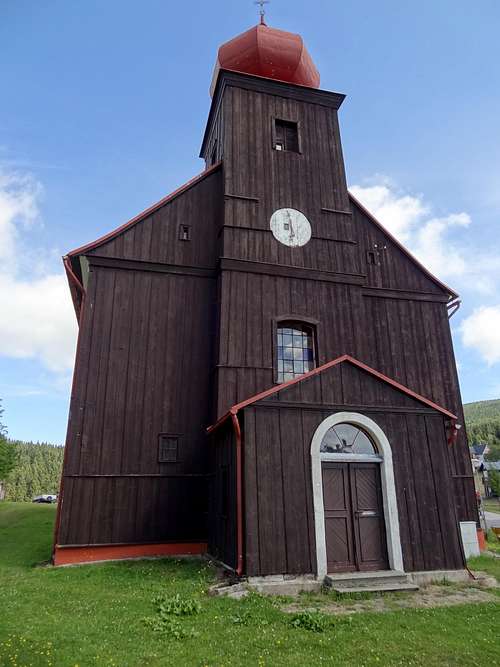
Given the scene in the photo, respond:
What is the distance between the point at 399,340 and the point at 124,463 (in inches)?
334

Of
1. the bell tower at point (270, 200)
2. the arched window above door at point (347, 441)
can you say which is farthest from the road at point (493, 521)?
the arched window above door at point (347, 441)

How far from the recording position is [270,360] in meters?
12.6

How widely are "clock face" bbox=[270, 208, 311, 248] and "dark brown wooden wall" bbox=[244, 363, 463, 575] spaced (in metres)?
4.98

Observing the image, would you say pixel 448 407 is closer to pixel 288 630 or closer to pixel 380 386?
pixel 380 386

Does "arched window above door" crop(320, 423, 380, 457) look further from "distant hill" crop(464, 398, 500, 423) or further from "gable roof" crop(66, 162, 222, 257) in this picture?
"distant hill" crop(464, 398, 500, 423)

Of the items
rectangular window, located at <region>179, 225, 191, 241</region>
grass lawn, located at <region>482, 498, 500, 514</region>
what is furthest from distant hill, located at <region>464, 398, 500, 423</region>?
rectangular window, located at <region>179, 225, 191, 241</region>

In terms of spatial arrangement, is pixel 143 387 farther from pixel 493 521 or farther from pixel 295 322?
pixel 493 521

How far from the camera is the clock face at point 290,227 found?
548 inches

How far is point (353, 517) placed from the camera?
9609mm

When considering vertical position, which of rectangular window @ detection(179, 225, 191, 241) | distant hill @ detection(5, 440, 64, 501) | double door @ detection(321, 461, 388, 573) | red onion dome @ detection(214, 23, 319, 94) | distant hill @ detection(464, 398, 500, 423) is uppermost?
distant hill @ detection(464, 398, 500, 423)

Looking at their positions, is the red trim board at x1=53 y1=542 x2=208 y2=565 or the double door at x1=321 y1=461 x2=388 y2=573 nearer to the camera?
the double door at x1=321 y1=461 x2=388 y2=573

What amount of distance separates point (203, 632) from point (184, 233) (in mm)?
10214

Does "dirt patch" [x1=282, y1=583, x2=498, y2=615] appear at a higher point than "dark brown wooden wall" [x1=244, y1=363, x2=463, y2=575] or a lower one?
lower

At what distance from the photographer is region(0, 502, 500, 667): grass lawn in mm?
5609
